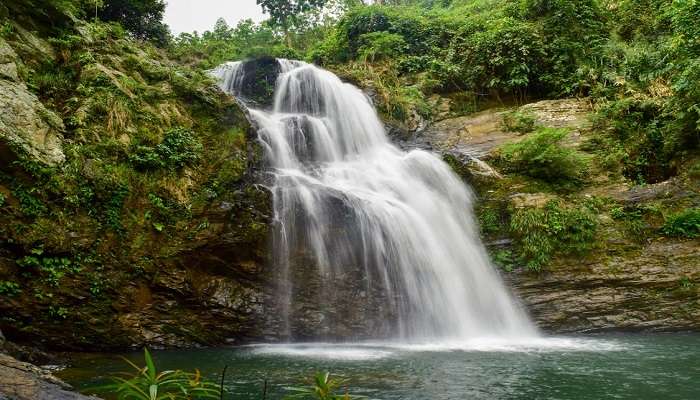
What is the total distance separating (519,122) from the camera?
1464 centimetres

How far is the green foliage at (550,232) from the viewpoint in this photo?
10773mm

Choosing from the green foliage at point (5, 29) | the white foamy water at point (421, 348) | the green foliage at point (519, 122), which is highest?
the green foliage at point (5, 29)

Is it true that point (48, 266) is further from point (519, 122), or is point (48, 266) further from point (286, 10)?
point (286, 10)

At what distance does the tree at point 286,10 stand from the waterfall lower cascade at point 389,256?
2377cm

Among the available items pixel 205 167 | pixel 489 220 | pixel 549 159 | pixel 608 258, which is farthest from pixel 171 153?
pixel 608 258

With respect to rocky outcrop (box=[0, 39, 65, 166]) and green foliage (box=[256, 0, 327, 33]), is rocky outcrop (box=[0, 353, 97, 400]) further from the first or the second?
green foliage (box=[256, 0, 327, 33])

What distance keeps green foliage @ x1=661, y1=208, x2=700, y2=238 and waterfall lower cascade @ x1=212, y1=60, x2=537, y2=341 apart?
413cm

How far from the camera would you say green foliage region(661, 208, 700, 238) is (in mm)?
10445

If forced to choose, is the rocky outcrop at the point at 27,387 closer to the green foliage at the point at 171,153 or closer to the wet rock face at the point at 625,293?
the green foliage at the point at 171,153

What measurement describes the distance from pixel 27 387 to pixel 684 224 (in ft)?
41.6

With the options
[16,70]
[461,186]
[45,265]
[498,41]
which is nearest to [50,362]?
[45,265]

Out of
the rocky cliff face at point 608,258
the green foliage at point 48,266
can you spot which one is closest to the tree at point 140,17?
the green foliage at point 48,266

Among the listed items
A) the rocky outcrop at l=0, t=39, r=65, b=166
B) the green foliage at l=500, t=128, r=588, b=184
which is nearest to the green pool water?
the rocky outcrop at l=0, t=39, r=65, b=166

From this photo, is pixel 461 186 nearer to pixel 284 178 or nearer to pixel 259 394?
pixel 284 178
